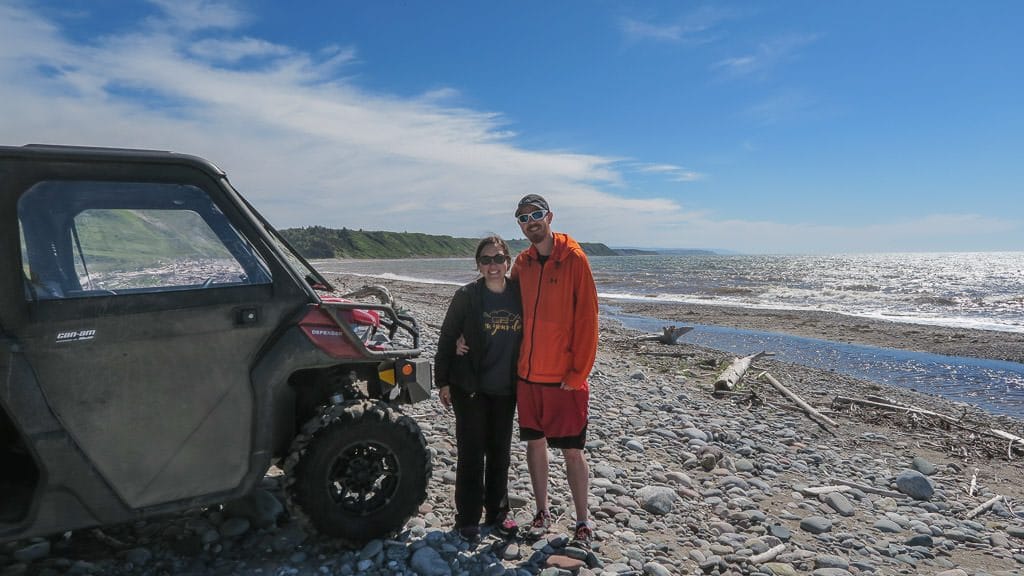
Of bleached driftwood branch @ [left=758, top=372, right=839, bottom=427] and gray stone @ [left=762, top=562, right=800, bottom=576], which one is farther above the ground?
gray stone @ [left=762, top=562, right=800, bottom=576]

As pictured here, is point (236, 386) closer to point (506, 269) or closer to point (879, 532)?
point (506, 269)

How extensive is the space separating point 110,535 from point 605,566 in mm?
3270

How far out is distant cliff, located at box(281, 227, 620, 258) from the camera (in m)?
123

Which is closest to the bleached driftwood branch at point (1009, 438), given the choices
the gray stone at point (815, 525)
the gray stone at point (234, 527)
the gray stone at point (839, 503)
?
the gray stone at point (839, 503)

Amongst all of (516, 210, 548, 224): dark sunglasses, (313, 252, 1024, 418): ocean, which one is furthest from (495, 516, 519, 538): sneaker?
(313, 252, 1024, 418): ocean

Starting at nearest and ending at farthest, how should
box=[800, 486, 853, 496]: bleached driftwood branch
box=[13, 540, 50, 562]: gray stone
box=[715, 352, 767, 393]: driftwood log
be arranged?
1. box=[13, 540, 50, 562]: gray stone
2. box=[800, 486, 853, 496]: bleached driftwood branch
3. box=[715, 352, 767, 393]: driftwood log

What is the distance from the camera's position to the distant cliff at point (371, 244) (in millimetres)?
123256

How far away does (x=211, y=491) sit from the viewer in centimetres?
328

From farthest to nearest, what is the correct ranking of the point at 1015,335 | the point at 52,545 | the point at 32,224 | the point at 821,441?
the point at 1015,335 < the point at 821,441 < the point at 52,545 < the point at 32,224

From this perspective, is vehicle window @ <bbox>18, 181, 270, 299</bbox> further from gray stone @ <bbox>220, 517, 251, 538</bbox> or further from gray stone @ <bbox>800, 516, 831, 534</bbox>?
gray stone @ <bbox>800, 516, 831, 534</bbox>

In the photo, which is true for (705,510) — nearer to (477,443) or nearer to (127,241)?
(477,443)

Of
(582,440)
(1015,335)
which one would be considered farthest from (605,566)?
(1015,335)

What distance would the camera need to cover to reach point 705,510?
17.7 feet

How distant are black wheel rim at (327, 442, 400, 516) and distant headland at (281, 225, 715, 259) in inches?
4229
